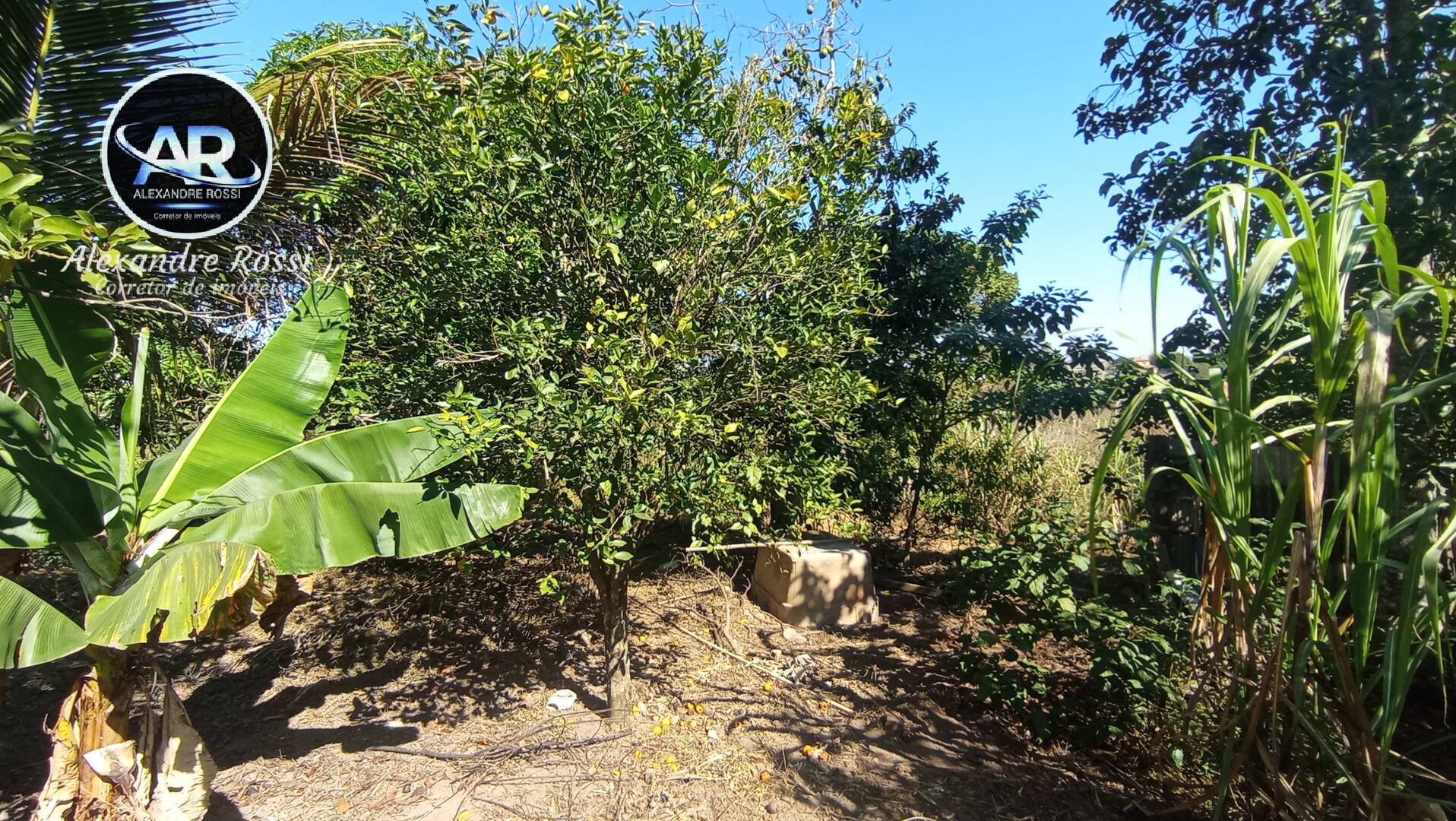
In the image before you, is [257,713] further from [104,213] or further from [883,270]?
[883,270]

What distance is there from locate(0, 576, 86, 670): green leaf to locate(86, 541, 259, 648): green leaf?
0.08 metres

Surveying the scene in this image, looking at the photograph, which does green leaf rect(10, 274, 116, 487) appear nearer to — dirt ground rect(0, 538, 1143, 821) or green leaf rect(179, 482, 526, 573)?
green leaf rect(179, 482, 526, 573)

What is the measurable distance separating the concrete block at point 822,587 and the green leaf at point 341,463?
3427 mm

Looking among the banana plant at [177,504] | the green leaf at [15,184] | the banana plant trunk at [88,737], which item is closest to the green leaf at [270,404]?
the banana plant at [177,504]

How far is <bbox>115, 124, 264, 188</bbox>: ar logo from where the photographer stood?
12.1 ft

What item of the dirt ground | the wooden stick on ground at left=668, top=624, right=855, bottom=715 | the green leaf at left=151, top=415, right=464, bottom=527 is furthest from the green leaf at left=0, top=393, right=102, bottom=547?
the wooden stick on ground at left=668, top=624, right=855, bottom=715

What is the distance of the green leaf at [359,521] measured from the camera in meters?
3.04

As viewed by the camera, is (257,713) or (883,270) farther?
(883,270)

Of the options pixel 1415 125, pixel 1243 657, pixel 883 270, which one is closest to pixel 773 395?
pixel 1243 657

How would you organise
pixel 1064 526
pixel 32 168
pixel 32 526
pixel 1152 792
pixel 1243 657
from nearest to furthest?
pixel 1243 657
pixel 32 526
pixel 32 168
pixel 1152 792
pixel 1064 526

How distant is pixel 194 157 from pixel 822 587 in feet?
17.2

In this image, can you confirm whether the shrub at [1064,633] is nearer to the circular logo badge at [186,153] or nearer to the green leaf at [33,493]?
the green leaf at [33,493]

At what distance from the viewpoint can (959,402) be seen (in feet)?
24.5

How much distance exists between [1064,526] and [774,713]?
7.30ft
